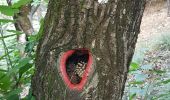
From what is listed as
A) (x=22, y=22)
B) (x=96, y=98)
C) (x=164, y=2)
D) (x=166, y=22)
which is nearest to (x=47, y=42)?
(x=96, y=98)

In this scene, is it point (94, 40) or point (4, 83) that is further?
point (4, 83)

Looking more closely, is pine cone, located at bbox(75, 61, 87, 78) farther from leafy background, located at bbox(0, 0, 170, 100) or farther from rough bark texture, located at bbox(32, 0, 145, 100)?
leafy background, located at bbox(0, 0, 170, 100)

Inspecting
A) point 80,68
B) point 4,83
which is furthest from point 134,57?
point 80,68

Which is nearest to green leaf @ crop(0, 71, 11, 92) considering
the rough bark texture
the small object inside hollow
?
the rough bark texture

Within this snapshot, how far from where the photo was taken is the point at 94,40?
1.23 m

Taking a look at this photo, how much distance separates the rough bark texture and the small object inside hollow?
4 cm

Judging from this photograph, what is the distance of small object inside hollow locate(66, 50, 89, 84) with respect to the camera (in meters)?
1.28

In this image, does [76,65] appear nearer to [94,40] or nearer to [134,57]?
[94,40]

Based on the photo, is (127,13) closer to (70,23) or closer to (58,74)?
(70,23)

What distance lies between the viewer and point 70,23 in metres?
1.25

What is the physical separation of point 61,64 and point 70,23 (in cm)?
16

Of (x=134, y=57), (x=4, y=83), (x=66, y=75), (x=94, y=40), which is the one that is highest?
(x=94, y=40)

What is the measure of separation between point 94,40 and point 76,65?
14cm

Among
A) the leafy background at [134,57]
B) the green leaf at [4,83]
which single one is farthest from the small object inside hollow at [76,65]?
the green leaf at [4,83]
